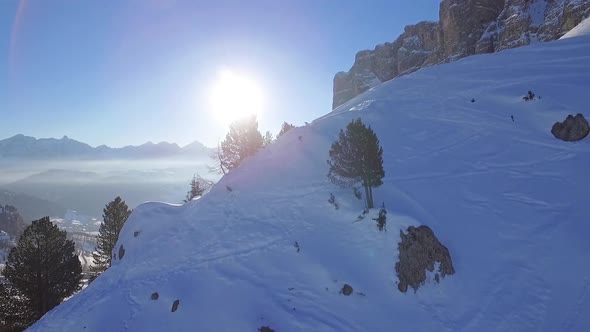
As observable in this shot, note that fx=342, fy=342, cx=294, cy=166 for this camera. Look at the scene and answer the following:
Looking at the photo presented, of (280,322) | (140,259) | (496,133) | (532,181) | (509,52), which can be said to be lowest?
(280,322)

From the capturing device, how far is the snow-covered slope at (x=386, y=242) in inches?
639

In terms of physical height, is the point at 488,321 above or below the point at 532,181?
below

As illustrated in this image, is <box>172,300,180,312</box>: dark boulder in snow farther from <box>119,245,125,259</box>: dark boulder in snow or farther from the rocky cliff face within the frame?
the rocky cliff face

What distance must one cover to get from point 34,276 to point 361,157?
29.5 metres

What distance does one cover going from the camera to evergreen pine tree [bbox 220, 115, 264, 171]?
37.6m

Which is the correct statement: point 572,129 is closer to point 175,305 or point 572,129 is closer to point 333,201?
point 333,201

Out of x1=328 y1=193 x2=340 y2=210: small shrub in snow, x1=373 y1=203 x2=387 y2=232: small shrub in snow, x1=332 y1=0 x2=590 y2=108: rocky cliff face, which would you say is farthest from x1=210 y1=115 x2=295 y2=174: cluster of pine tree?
x1=332 y1=0 x2=590 y2=108: rocky cliff face

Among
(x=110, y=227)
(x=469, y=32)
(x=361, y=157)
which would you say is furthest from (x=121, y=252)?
(x=469, y=32)

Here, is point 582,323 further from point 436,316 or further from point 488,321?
point 436,316

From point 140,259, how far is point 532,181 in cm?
2655

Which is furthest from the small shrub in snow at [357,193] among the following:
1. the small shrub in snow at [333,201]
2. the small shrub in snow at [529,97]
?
the small shrub in snow at [529,97]

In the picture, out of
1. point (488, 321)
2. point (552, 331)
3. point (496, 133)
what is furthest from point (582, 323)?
point (496, 133)

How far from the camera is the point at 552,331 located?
48.3ft

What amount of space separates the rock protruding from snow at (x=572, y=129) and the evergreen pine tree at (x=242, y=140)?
26.8 m
